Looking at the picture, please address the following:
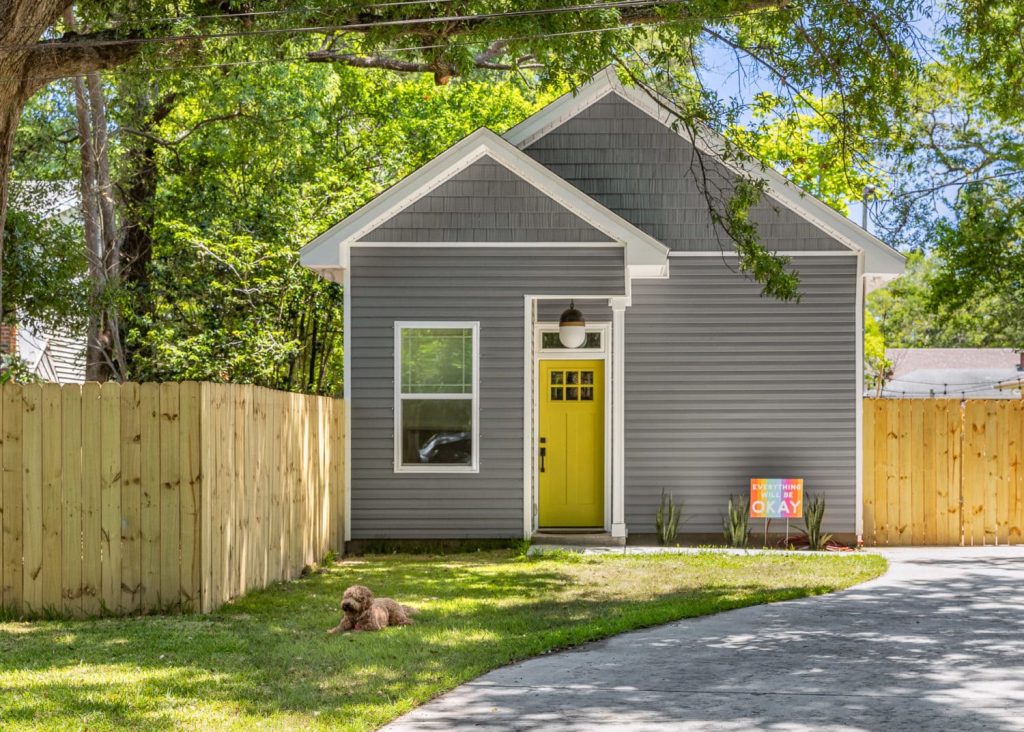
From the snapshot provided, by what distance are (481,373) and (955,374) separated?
2534 cm

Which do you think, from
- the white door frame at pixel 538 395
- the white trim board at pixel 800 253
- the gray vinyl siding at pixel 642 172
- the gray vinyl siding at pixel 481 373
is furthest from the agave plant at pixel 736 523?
the gray vinyl siding at pixel 642 172

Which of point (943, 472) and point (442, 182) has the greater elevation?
point (442, 182)

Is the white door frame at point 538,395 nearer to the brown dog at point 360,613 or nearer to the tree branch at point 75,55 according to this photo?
the brown dog at point 360,613

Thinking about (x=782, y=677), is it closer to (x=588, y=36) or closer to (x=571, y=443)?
(x=588, y=36)

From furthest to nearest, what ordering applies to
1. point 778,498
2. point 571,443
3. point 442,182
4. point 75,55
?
point 571,443
point 778,498
point 442,182
point 75,55

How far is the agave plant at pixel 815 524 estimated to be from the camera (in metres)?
15.5

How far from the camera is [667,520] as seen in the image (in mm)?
15609

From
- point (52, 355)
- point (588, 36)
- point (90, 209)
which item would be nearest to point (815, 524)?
point (588, 36)

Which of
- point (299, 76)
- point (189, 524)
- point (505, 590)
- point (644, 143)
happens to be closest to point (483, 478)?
point (505, 590)

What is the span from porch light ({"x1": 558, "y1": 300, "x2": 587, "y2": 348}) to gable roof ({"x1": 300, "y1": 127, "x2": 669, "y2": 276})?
3.19 feet

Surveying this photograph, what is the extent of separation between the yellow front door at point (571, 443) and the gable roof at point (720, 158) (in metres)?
3.06

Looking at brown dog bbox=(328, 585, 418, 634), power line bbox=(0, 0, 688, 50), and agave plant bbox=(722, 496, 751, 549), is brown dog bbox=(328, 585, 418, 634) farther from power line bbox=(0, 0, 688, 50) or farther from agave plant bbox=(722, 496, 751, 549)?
agave plant bbox=(722, 496, 751, 549)

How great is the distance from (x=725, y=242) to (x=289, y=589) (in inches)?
297

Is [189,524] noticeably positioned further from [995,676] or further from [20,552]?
[995,676]
